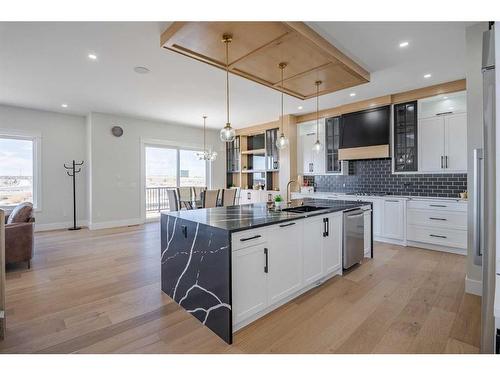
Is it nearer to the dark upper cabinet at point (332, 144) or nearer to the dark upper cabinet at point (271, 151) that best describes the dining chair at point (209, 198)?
the dark upper cabinet at point (271, 151)

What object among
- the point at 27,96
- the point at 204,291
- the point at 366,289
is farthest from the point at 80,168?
the point at 366,289

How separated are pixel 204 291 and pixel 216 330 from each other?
309 mm

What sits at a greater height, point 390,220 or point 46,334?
point 390,220

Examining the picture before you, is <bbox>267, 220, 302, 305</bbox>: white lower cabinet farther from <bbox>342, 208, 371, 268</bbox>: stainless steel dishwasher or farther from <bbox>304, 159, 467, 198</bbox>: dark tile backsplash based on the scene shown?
<bbox>304, 159, 467, 198</bbox>: dark tile backsplash

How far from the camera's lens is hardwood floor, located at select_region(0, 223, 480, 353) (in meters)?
1.87

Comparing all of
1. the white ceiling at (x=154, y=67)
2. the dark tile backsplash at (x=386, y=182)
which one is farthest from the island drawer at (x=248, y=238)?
the dark tile backsplash at (x=386, y=182)

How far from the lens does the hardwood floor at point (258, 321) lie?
6.13 ft

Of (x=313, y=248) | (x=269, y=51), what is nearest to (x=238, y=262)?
(x=313, y=248)

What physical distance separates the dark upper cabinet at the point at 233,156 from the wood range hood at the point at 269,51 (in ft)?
14.7

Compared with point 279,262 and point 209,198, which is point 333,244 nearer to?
point 279,262

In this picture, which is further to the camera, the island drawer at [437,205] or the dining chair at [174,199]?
the dining chair at [174,199]

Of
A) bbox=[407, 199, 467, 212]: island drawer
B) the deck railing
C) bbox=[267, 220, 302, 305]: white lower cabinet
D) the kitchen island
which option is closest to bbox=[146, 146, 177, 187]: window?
the deck railing
